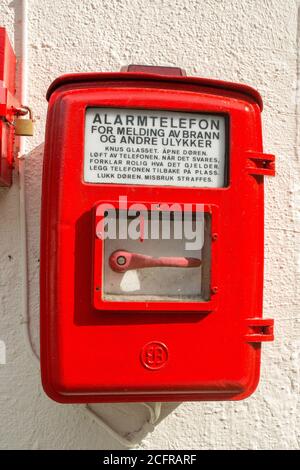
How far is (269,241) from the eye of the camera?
98 cm

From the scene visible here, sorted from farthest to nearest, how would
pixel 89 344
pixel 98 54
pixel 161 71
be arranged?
pixel 98 54
pixel 161 71
pixel 89 344

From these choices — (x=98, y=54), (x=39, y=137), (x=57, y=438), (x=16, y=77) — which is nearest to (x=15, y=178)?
(x=39, y=137)

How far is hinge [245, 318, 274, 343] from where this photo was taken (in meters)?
0.79

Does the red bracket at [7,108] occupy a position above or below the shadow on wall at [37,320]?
above

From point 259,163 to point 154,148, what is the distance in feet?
0.64

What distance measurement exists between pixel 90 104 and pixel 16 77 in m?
0.28

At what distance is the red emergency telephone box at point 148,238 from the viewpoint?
2.45ft

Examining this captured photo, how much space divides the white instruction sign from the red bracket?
18 centimetres

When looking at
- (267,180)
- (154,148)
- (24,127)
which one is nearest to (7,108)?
(24,127)

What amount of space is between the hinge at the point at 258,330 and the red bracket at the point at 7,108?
55 cm

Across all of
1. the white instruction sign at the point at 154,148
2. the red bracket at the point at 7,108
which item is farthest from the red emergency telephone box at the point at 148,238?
the red bracket at the point at 7,108

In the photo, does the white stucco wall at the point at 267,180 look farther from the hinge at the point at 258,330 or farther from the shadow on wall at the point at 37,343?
the hinge at the point at 258,330

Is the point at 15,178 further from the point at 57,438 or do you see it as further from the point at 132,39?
the point at 57,438

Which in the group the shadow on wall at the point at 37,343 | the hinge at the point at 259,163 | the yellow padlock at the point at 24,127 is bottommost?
the shadow on wall at the point at 37,343
